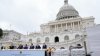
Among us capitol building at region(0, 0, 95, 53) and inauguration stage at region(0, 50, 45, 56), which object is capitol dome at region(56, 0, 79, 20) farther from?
inauguration stage at region(0, 50, 45, 56)

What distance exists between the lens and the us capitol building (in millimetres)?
60013

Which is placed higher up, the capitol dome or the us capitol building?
the capitol dome

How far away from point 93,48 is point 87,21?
219ft

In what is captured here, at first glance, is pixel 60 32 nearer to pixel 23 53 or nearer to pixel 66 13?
pixel 66 13

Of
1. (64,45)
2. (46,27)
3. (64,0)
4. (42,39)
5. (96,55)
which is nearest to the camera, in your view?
(96,55)

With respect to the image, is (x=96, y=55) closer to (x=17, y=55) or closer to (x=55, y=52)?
(x=55, y=52)

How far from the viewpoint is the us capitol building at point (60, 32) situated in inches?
2363

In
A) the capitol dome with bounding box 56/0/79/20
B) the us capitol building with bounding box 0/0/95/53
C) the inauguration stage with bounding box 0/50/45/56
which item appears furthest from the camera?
the capitol dome with bounding box 56/0/79/20

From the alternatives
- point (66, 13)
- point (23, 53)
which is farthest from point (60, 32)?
point (23, 53)

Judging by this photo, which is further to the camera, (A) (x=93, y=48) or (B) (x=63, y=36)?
(B) (x=63, y=36)

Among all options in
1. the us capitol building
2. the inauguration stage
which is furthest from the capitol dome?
the inauguration stage

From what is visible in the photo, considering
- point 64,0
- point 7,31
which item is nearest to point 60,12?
point 64,0

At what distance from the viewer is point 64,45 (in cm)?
5238

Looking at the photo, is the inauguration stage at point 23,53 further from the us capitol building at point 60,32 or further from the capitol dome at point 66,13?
the capitol dome at point 66,13
